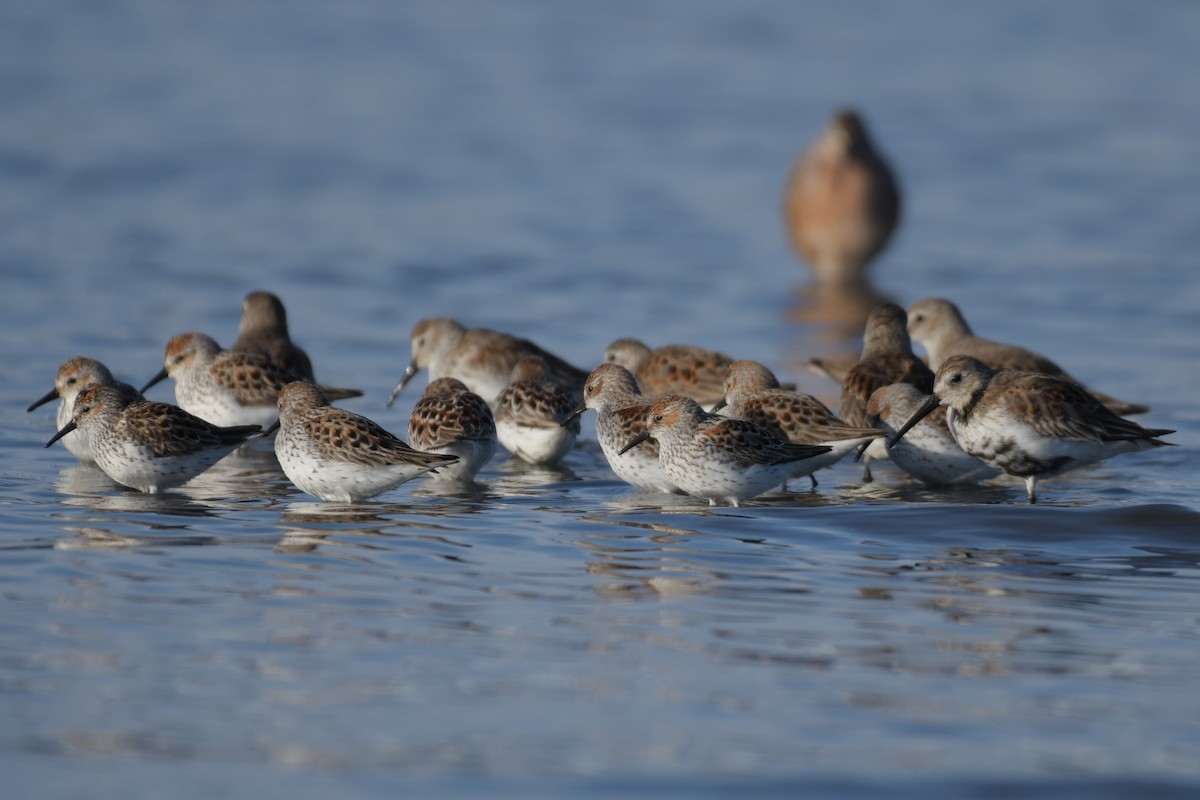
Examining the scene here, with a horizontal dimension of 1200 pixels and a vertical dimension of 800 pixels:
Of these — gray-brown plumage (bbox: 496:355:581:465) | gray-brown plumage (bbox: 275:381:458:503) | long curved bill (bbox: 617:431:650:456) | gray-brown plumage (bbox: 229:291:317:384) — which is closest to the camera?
gray-brown plumage (bbox: 275:381:458:503)

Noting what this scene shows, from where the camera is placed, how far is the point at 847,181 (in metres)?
20.6

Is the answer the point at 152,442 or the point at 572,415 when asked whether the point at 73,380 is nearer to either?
the point at 152,442

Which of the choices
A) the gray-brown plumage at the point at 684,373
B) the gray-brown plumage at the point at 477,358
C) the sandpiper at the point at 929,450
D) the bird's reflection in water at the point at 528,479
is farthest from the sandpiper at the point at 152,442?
the sandpiper at the point at 929,450

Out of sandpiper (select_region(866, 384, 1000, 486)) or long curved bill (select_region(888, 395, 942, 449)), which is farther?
sandpiper (select_region(866, 384, 1000, 486))

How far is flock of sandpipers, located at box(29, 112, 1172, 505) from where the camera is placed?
9984 millimetres

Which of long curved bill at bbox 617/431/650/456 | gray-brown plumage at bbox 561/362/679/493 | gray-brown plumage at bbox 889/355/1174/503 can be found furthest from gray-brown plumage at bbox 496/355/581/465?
gray-brown plumage at bbox 889/355/1174/503

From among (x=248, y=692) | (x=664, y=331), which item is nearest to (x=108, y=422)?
(x=248, y=692)

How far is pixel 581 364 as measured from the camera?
49.3 feet

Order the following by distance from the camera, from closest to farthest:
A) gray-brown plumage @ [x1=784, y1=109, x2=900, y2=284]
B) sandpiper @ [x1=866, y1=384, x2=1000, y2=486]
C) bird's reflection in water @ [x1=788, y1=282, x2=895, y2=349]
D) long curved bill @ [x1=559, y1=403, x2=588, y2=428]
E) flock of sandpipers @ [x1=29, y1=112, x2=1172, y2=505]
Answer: flock of sandpipers @ [x1=29, y1=112, x2=1172, y2=505] < sandpiper @ [x1=866, y1=384, x2=1000, y2=486] < long curved bill @ [x1=559, y1=403, x2=588, y2=428] < bird's reflection in water @ [x1=788, y1=282, x2=895, y2=349] < gray-brown plumage @ [x1=784, y1=109, x2=900, y2=284]

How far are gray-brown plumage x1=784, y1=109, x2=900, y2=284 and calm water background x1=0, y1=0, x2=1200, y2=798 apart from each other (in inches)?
14.7

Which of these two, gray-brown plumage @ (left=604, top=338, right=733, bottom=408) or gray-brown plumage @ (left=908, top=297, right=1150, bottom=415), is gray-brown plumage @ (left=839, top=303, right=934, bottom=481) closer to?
gray-brown plumage @ (left=908, top=297, right=1150, bottom=415)

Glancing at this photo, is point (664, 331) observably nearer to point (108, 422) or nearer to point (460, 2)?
point (108, 422)

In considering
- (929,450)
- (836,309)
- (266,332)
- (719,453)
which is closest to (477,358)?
(266,332)

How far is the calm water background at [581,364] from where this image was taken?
643 cm
